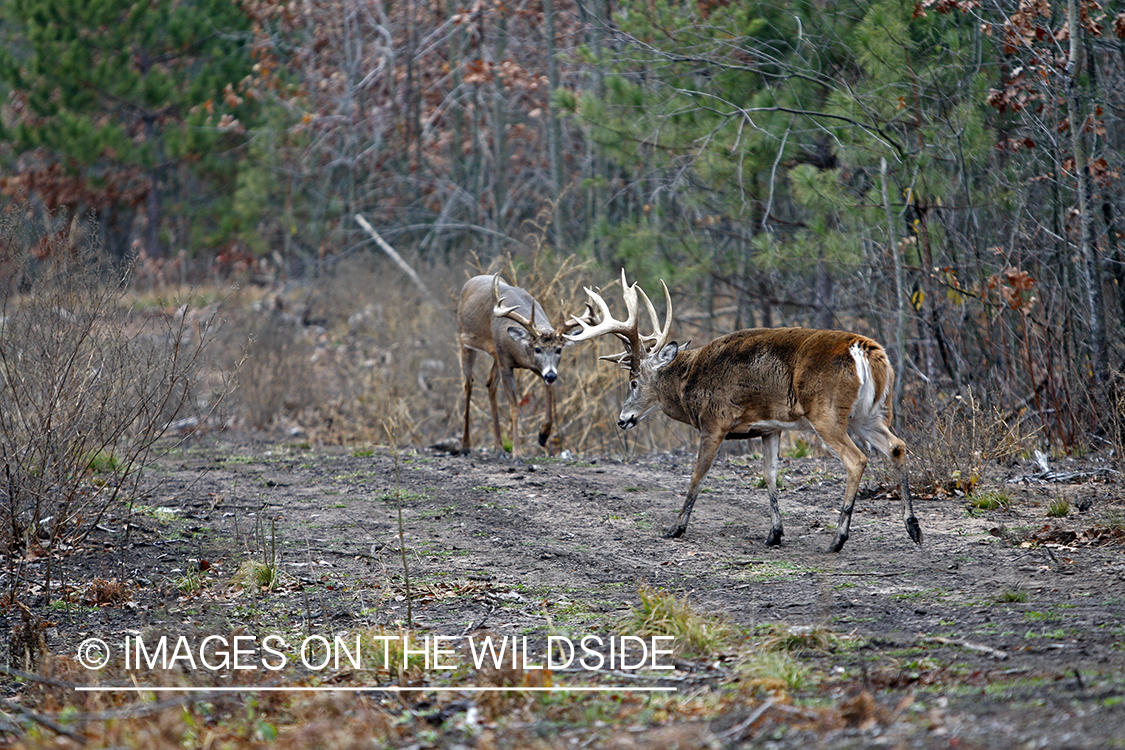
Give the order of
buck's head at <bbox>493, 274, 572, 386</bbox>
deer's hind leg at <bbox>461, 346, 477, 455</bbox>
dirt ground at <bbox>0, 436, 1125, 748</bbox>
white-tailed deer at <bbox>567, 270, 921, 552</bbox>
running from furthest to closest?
deer's hind leg at <bbox>461, 346, 477, 455</bbox> → buck's head at <bbox>493, 274, 572, 386</bbox> → white-tailed deer at <bbox>567, 270, 921, 552</bbox> → dirt ground at <bbox>0, 436, 1125, 748</bbox>

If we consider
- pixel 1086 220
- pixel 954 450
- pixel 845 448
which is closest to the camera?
pixel 845 448

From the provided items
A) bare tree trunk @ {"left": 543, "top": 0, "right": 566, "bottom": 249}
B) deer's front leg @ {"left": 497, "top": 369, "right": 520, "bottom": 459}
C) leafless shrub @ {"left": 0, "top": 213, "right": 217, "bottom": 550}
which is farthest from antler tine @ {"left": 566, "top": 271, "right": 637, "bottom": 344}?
bare tree trunk @ {"left": 543, "top": 0, "right": 566, "bottom": 249}

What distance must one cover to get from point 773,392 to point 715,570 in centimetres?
141

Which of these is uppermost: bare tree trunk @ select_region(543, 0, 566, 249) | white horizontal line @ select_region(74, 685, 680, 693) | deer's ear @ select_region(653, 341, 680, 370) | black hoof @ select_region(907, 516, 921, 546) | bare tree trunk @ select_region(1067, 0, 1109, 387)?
bare tree trunk @ select_region(543, 0, 566, 249)

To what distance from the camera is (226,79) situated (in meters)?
29.8

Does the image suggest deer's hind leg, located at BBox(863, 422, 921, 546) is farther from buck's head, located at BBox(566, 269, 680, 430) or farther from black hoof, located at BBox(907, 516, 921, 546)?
buck's head, located at BBox(566, 269, 680, 430)

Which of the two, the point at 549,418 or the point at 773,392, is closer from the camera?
the point at 773,392

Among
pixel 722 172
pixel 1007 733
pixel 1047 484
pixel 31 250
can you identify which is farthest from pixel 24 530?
pixel 722 172

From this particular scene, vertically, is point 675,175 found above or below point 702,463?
above

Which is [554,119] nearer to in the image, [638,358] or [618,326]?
[618,326]

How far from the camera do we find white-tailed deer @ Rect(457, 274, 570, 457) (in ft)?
39.4

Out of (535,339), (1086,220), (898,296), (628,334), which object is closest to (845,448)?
(628,334)

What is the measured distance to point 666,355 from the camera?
9102 millimetres

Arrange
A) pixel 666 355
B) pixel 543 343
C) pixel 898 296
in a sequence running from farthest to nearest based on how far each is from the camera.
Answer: pixel 898 296
pixel 543 343
pixel 666 355
